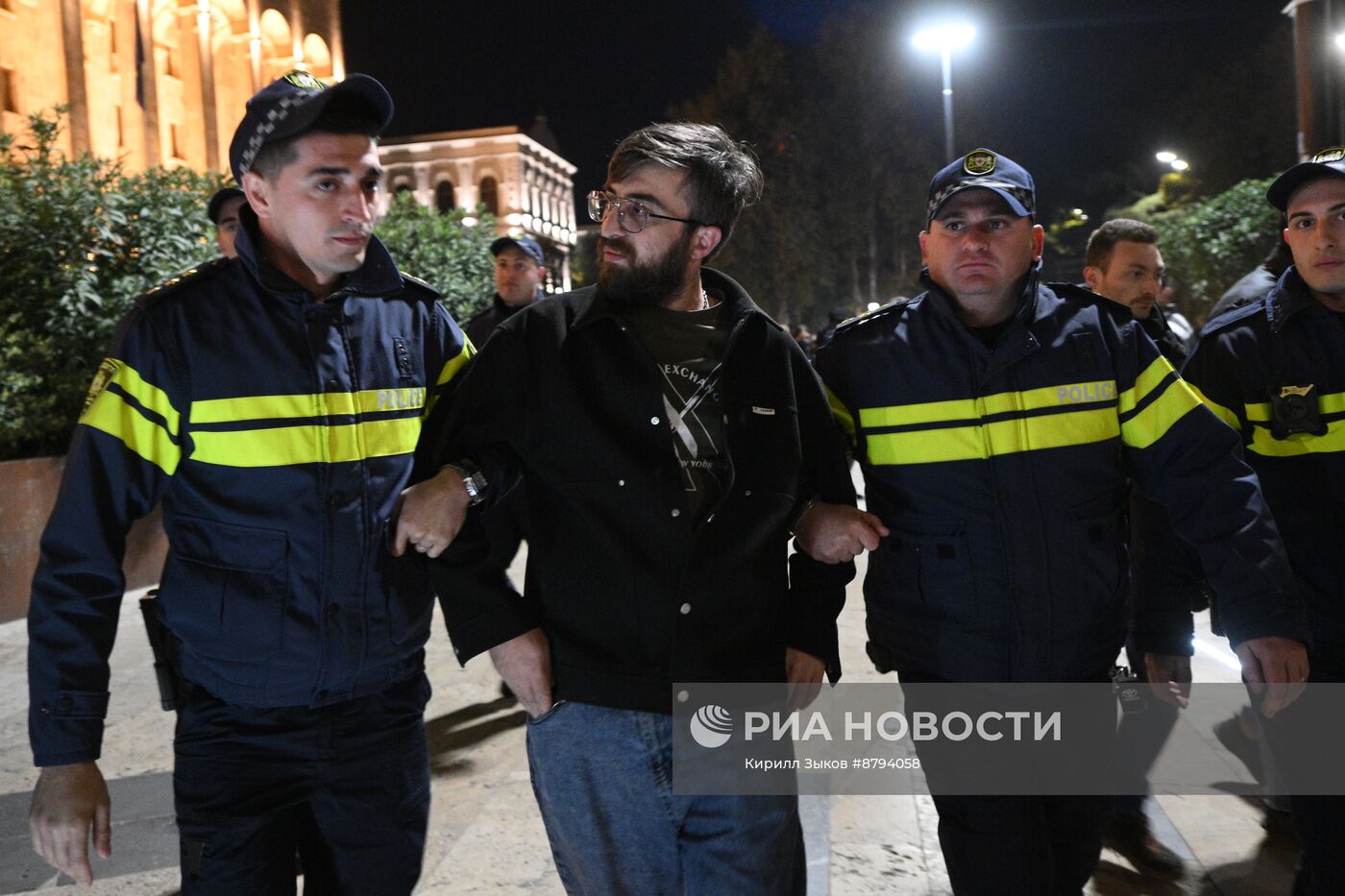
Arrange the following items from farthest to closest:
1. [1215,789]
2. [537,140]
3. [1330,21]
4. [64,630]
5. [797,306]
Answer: [537,140] → [797,306] → [1330,21] → [1215,789] → [64,630]

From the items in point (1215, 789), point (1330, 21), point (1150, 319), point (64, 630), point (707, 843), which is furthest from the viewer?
point (1330, 21)

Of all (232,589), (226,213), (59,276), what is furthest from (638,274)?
(59,276)

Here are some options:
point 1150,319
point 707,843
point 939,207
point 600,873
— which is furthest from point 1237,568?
point 1150,319

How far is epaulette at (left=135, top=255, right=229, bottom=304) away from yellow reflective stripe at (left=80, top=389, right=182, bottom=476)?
9.2 inches

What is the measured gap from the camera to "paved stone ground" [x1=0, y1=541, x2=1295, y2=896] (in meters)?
3.73

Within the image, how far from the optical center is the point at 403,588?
2.60 m

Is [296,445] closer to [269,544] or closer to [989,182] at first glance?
[269,544]

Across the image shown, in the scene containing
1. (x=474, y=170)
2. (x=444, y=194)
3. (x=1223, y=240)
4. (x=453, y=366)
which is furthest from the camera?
→ (x=444, y=194)

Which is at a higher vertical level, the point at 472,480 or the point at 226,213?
the point at 226,213

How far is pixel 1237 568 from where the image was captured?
274 cm

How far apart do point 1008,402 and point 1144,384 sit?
38cm

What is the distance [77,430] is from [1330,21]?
6677 mm

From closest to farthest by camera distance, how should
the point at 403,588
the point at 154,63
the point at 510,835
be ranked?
1. the point at 403,588
2. the point at 510,835
3. the point at 154,63

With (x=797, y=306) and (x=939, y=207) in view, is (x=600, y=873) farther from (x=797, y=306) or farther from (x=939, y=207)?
(x=797, y=306)
